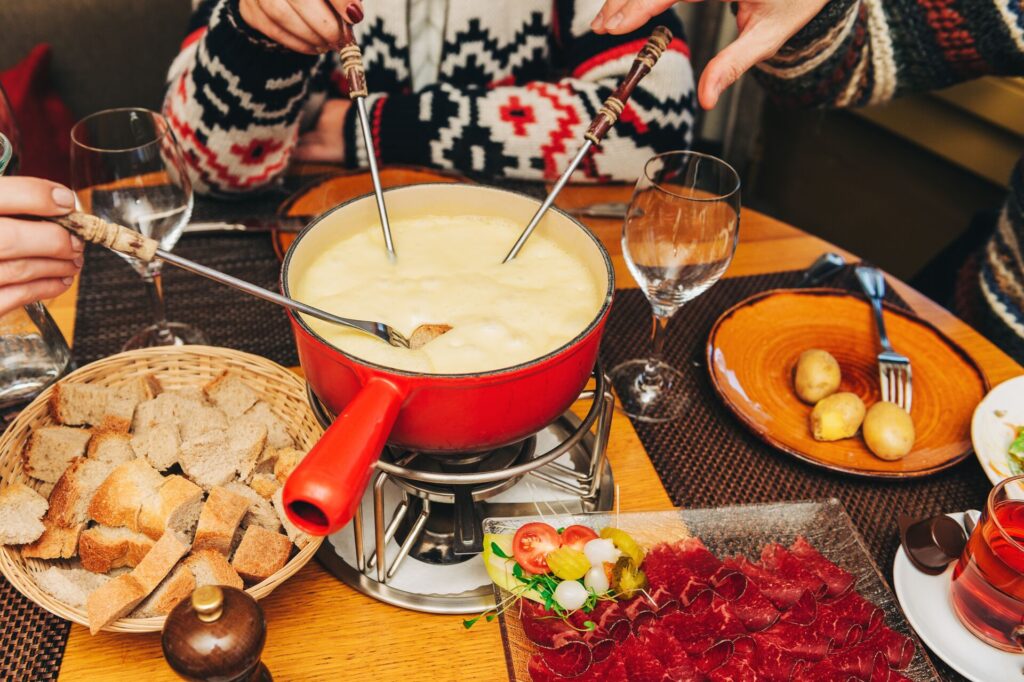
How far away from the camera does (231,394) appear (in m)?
1.02

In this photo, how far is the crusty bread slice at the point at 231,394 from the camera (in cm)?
101

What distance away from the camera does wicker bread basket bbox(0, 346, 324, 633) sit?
0.91m

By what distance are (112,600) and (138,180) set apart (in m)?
0.65

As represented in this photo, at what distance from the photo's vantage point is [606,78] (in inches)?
71.7

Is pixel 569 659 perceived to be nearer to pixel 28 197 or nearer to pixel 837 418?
pixel 837 418

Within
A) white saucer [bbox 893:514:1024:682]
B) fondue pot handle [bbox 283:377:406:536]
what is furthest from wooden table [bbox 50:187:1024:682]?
white saucer [bbox 893:514:1024:682]

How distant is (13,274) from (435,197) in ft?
1.61

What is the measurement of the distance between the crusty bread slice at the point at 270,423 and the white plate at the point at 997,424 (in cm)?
90

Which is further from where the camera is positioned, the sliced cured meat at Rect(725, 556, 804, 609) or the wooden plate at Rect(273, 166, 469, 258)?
the wooden plate at Rect(273, 166, 469, 258)

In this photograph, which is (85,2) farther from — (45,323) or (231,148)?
(45,323)

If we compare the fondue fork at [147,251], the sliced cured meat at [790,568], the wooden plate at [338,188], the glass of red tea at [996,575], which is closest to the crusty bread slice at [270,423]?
the fondue fork at [147,251]

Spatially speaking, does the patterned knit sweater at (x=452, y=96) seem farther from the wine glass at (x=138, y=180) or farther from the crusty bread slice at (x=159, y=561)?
the crusty bread slice at (x=159, y=561)

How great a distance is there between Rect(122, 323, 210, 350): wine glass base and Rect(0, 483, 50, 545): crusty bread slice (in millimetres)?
374

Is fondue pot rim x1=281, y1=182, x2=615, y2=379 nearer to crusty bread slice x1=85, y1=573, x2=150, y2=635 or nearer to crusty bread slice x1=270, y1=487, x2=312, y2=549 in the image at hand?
crusty bread slice x1=270, y1=487, x2=312, y2=549
